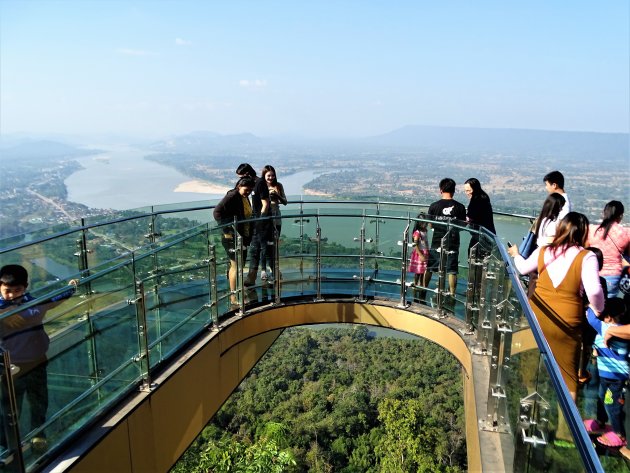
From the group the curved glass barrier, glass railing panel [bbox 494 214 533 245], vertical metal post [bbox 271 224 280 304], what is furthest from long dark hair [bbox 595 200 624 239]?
vertical metal post [bbox 271 224 280 304]

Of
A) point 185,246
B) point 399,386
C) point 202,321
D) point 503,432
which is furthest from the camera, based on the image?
point 399,386

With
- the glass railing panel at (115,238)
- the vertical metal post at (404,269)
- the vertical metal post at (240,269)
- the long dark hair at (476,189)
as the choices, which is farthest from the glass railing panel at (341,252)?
the glass railing panel at (115,238)

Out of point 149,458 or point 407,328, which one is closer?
point 149,458

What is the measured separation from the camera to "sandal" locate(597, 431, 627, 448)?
9.59ft

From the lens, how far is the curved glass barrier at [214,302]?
2.17 metres

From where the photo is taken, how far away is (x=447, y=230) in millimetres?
5090

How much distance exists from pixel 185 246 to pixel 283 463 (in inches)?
434

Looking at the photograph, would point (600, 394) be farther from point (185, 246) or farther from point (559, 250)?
point (185, 246)

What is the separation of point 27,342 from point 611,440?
3.30 meters

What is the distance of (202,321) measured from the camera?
480 cm

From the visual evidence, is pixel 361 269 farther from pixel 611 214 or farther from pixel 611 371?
pixel 611 371

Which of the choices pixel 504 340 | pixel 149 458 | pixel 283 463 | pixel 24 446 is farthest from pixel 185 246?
pixel 283 463

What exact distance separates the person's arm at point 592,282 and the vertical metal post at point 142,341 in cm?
292

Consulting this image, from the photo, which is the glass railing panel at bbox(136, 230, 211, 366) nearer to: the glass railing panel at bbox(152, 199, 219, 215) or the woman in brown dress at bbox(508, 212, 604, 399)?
the glass railing panel at bbox(152, 199, 219, 215)
